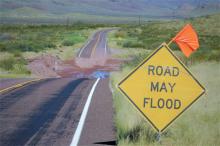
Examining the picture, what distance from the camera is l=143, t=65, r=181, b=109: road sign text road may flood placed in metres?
11.0

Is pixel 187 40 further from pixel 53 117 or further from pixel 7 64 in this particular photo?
pixel 7 64

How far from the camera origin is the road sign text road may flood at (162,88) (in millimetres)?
11016

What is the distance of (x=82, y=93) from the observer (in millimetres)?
20859

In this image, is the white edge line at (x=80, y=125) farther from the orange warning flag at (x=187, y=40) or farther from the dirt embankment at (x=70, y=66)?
the dirt embankment at (x=70, y=66)

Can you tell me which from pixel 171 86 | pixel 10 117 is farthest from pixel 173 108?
pixel 10 117

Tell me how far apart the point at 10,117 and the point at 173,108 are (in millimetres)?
4988

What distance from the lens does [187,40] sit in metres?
11.9

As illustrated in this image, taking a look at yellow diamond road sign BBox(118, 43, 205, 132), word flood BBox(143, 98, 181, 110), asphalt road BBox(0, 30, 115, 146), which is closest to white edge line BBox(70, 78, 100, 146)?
asphalt road BBox(0, 30, 115, 146)

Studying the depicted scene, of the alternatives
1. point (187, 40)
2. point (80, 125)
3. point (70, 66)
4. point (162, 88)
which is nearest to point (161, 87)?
point (162, 88)

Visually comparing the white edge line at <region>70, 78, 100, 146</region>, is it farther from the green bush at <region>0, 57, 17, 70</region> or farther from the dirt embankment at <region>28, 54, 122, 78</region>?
the dirt embankment at <region>28, 54, 122, 78</region>

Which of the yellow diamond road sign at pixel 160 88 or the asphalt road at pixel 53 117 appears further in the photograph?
the asphalt road at pixel 53 117

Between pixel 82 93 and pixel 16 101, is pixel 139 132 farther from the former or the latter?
pixel 82 93

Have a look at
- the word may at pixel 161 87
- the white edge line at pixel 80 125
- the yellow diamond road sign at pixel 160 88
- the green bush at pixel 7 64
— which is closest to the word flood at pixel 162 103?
the yellow diamond road sign at pixel 160 88

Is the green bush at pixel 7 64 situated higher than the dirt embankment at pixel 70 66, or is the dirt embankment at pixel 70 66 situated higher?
the green bush at pixel 7 64
